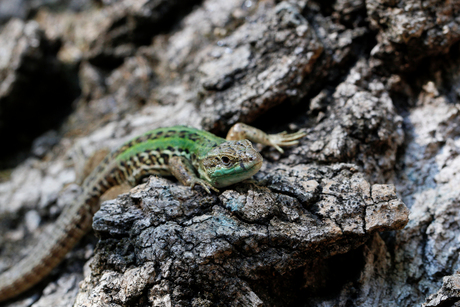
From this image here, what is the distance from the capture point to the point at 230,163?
3.28 m

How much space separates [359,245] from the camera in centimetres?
316

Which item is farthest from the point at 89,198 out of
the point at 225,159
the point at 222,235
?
the point at 222,235

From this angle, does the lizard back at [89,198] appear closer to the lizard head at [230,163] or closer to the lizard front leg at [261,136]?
the lizard front leg at [261,136]

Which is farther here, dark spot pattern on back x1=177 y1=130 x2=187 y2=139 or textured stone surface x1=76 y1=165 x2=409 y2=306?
dark spot pattern on back x1=177 y1=130 x2=187 y2=139

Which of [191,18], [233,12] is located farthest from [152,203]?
[191,18]

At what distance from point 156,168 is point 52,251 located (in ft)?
6.66

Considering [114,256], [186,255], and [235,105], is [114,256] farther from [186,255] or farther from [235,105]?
[235,105]

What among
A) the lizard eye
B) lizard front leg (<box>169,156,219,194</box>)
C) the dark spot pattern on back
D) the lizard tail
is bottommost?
the lizard tail

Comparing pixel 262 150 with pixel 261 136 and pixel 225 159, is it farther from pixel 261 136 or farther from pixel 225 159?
pixel 225 159

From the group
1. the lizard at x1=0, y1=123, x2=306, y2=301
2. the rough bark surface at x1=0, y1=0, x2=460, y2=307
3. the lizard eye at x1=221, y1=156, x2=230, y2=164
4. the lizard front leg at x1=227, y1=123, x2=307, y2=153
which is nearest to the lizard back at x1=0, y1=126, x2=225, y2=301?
the lizard at x1=0, y1=123, x2=306, y2=301

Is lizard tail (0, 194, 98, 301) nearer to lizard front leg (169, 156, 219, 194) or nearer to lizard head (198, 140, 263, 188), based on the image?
lizard front leg (169, 156, 219, 194)

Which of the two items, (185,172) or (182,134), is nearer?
(185,172)

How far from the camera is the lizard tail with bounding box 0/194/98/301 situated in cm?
458

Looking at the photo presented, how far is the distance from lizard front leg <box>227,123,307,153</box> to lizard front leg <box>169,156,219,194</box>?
0.69 m
